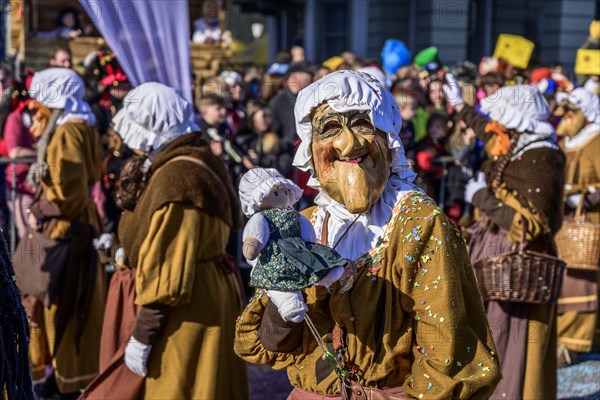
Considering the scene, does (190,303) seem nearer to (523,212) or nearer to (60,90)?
(523,212)

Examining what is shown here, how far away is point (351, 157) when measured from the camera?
9.22 ft

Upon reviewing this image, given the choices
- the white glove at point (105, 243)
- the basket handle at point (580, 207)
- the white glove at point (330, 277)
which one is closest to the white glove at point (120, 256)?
the white glove at point (105, 243)

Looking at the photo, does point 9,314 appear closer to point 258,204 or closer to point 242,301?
point 258,204

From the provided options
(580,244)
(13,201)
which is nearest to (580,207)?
(580,244)

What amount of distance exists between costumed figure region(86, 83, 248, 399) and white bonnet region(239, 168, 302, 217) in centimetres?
124

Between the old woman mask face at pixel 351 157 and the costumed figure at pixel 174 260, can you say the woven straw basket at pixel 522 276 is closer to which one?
the costumed figure at pixel 174 260

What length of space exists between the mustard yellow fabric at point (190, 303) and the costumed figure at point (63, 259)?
162cm

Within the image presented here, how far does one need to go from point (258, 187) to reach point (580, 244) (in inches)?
162

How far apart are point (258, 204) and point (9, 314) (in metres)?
0.78

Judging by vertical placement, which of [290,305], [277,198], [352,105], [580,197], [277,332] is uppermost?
[352,105]

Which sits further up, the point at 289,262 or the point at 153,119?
the point at 153,119

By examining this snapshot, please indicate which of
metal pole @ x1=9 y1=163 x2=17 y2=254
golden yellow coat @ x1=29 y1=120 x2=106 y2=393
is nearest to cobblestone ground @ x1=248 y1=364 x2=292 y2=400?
golden yellow coat @ x1=29 y1=120 x2=106 y2=393

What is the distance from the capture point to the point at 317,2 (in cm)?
2038

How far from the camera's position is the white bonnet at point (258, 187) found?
2.81m
